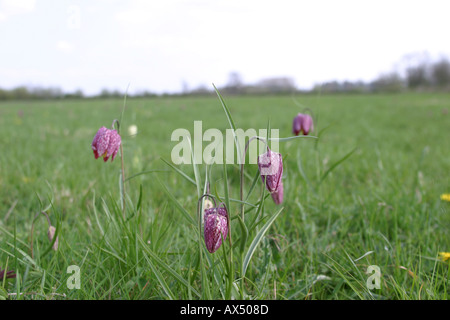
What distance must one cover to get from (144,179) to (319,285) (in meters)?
1.26

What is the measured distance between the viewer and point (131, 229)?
1.10 metres

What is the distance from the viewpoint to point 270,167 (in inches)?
32.7

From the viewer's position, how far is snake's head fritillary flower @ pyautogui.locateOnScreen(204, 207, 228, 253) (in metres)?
0.79

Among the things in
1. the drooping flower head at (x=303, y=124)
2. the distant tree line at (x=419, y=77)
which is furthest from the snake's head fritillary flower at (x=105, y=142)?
the distant tree line at (x=419, y=77)

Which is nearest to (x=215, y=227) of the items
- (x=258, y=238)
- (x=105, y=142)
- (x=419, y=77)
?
(x=258, y=238)

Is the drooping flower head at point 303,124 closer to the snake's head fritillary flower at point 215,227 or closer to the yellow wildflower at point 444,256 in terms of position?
the yellow wildflower at point 444,256

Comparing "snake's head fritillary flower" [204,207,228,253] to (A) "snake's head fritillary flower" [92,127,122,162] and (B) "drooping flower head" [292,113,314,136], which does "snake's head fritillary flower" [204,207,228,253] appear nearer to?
(A) "snake's head fritillary flower" [92,127,122,162]

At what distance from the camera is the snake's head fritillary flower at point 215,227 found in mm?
792

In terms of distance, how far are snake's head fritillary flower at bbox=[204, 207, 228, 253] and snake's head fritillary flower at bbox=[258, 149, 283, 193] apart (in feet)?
0.42

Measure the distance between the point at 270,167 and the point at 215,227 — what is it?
0.60ft

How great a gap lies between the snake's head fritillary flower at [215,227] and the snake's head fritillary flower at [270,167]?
128 millimetres
